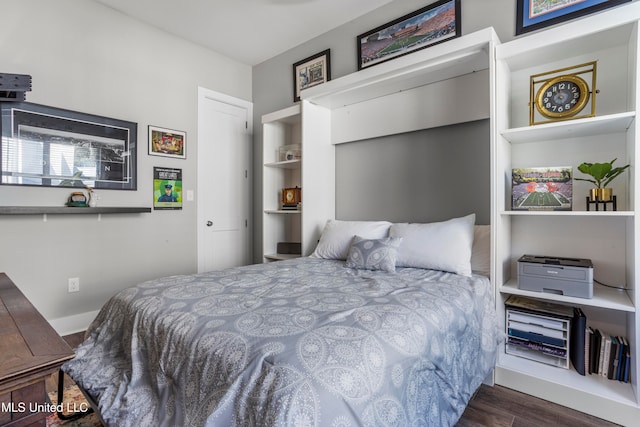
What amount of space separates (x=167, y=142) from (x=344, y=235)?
2073mm

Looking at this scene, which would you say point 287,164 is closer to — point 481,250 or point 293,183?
point 293,183

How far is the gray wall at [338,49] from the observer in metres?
2.22


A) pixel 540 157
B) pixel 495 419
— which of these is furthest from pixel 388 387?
pixel 540 157

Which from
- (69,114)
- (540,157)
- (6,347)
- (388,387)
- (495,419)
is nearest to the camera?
(6,347)

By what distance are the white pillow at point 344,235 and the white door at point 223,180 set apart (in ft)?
5.01

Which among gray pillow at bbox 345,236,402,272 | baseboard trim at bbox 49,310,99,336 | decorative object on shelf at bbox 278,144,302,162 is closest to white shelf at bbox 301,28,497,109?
decorative object on shelf at bbox 278,144,302,162

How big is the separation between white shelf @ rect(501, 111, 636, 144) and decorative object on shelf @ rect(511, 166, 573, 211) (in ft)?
0.69

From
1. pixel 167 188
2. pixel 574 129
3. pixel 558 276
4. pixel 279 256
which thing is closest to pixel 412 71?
pixel 574 129

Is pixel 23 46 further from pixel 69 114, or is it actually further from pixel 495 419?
pixel 495 419

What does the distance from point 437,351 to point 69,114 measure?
10.4 feet

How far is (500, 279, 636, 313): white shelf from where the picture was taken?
1.56 m

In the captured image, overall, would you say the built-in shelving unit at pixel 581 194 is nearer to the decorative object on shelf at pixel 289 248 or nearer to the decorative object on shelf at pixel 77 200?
the decorative object on shelf at pixel 289 248

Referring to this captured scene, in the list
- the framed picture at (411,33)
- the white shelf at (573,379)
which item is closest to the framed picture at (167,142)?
the framed picture at (411,33)

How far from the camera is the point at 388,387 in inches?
38.4
